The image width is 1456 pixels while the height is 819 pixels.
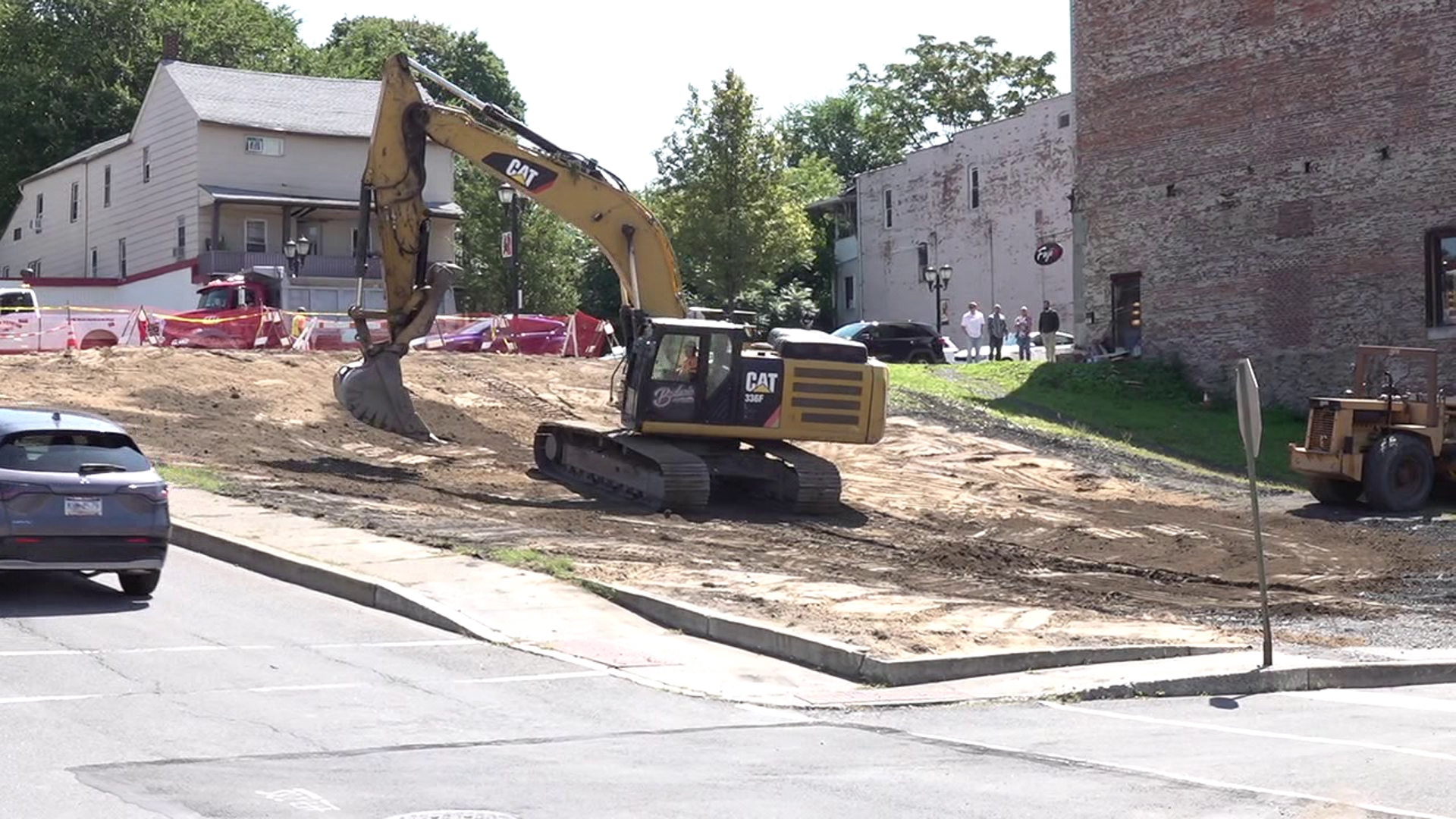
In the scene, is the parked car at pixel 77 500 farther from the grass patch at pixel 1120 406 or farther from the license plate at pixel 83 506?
the grass patch at pixel 1120 406

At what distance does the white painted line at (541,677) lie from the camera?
1428cm

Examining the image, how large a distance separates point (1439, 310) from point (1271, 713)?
28.7 metres

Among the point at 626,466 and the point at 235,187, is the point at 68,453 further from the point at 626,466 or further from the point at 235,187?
the point at 235,187

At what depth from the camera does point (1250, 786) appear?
10.5 metres

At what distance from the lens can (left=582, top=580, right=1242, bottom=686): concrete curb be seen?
14.8 meters

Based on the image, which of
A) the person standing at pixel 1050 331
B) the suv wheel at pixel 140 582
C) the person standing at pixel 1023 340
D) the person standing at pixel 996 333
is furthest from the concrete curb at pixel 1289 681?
the person standing at pixel 1023 340

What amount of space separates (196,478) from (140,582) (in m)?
7.97

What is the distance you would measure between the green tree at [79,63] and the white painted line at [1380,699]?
Answer: 243 ft

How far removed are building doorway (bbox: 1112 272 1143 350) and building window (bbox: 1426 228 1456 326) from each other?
26.5ft

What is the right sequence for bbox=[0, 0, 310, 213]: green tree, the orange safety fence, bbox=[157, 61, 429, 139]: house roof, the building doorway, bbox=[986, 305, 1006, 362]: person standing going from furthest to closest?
bbox=[0, 0, 310, 213]: green tree, bbox=[157, 61, 429, 139]: house roof, bbox=[986, 305, 1006, 362]: person standing, the building doorway, the orange safety fence

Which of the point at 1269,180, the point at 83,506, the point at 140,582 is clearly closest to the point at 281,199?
the point at 1269,180

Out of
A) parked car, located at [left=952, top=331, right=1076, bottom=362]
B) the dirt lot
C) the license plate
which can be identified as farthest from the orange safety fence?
the license plate

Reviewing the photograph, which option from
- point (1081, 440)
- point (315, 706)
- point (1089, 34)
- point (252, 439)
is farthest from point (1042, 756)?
point (1089, 34)

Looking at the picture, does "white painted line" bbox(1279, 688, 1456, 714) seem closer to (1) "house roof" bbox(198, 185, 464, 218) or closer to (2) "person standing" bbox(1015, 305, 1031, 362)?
(2) "person standing" bbox(1015, 305, 1031, 362)
